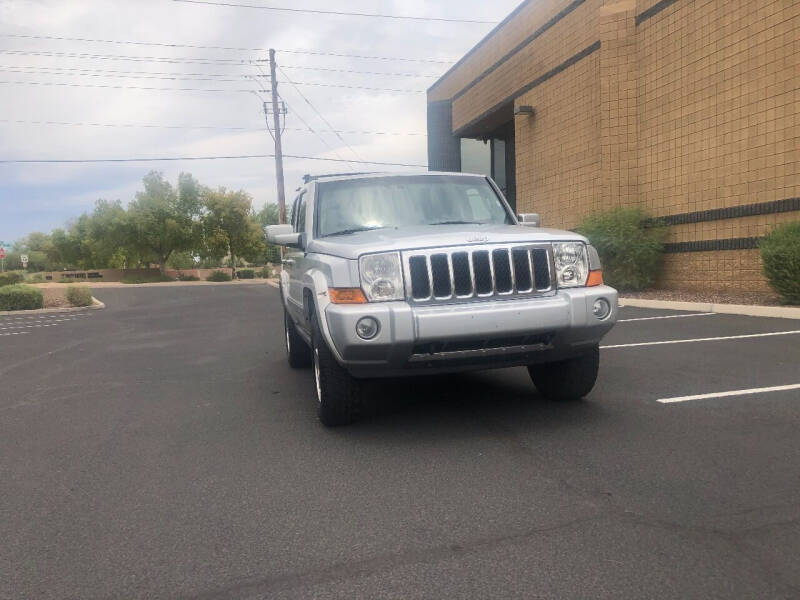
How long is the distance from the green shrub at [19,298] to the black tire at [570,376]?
891 inches

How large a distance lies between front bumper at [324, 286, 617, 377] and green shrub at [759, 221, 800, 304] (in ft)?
25.9

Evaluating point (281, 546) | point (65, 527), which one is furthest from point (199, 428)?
point (281, 546)

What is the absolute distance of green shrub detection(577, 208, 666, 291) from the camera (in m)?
15.8

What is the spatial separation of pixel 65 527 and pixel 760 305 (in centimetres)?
1146

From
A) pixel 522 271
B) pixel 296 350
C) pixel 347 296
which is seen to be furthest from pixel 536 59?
pixel 347 296

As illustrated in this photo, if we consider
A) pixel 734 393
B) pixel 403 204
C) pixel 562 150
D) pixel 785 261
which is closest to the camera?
pixel 734 393

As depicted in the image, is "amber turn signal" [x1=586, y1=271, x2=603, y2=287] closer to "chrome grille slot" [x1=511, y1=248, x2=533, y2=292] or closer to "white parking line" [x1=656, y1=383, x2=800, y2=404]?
"chrome grille slot" [x1=511, y1=248, x2=533, y2=292]

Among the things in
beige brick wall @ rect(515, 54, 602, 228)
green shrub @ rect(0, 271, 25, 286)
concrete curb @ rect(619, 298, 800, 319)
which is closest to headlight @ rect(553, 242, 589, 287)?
concrete curb @ rect(619, 298, 800, 319)

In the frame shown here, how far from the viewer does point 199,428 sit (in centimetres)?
554

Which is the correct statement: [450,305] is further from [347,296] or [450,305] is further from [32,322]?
[32,322]

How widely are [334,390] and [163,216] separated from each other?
196 ft

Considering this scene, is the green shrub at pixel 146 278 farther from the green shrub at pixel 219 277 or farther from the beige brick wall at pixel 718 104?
the beige brick wall at pixel 718 104

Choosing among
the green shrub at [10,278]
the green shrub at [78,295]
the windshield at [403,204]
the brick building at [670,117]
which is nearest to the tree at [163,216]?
the green shrub at [10,278]

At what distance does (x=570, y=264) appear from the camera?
5.10 m
